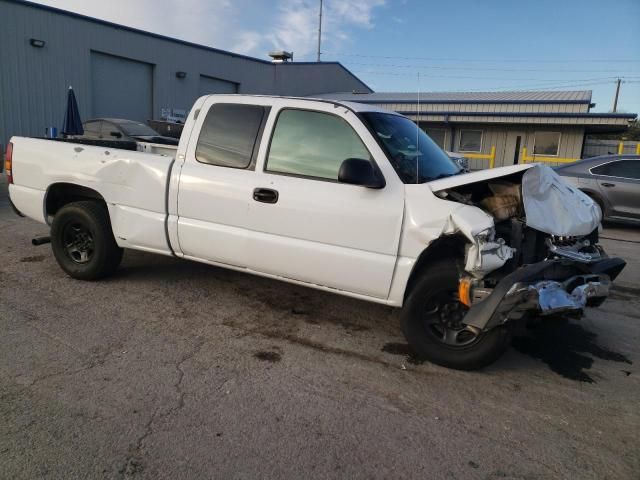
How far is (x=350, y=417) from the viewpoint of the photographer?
10.2ft

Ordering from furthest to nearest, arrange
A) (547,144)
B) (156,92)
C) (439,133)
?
(439,133) < (156,92) < (547,144)

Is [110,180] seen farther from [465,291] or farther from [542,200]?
[542,200]

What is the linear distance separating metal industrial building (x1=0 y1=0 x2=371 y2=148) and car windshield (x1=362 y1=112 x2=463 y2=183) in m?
17.4

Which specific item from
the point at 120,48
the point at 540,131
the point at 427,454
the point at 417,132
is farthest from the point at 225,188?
the point at 540,131

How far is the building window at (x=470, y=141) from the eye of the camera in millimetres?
23359

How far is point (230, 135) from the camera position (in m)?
4.60

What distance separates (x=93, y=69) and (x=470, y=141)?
16.2m

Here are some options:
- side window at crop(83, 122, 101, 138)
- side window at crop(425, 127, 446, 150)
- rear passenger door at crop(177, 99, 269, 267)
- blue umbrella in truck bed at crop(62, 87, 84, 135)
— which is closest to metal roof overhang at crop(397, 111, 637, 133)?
side window at crop(425, 127, 446, 150)

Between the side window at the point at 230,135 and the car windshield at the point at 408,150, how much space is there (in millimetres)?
996

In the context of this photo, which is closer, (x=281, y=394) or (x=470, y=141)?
(x=281, y=394)

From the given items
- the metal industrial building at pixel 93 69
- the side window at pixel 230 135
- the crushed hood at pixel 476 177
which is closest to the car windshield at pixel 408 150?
the crushed hood at pixel 476 177

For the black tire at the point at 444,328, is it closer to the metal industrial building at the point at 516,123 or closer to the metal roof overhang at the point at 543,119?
the metal roof overhang at the point at 543,119

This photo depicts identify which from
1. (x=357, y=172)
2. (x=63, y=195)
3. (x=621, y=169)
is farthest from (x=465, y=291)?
(x=621, y=169)

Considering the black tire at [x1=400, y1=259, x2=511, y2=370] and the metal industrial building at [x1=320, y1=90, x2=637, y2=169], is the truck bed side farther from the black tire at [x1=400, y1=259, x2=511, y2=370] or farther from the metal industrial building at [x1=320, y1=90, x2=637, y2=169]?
the metal industrial building at [x1=320, y1=90, x2=637, y2=169]
